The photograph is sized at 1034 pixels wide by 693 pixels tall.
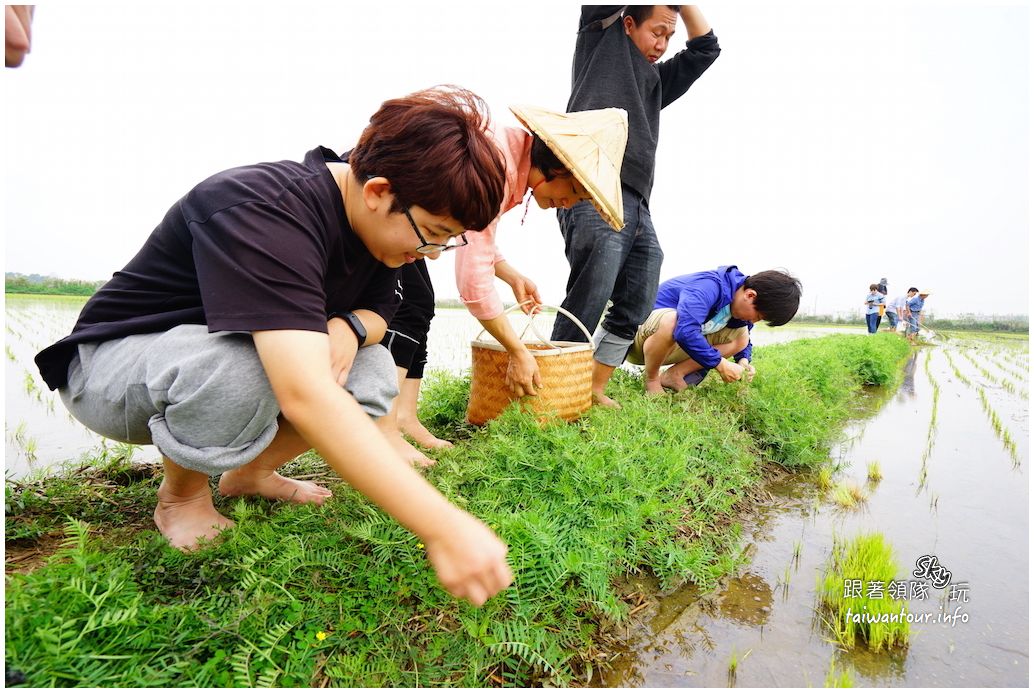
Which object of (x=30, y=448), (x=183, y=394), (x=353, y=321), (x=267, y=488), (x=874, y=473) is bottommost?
(x=874, y=473)

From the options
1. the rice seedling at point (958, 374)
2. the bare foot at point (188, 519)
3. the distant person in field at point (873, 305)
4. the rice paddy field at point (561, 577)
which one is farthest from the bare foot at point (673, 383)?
the distant person in field at point (873, 305)

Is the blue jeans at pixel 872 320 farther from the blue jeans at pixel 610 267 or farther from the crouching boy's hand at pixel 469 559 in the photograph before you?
the crouching boy's hand at pixel 469 559

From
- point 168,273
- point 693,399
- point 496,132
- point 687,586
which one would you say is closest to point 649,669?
point 687,586

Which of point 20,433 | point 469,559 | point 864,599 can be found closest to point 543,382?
point 864,599

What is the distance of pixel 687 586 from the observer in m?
1.74

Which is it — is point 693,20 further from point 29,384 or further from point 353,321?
point 29,384

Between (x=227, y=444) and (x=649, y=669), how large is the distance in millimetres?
1157

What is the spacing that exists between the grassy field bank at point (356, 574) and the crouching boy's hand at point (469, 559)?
0.41m

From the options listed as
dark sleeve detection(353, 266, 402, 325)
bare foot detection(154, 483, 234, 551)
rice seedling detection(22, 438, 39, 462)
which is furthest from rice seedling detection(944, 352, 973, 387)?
rice seedling detection(22, 438, 39, 462)

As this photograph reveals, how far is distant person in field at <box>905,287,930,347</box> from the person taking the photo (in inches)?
633

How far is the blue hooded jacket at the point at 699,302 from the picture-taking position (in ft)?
11.3

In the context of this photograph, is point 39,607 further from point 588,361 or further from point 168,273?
point 588,361

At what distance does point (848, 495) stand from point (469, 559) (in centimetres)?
230

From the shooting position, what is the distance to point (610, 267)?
117 inches
